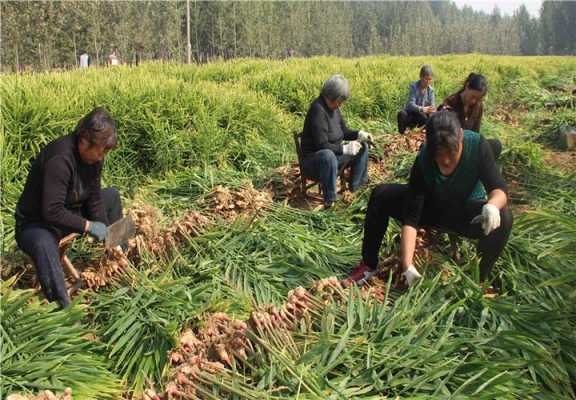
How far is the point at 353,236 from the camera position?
11.4 ft

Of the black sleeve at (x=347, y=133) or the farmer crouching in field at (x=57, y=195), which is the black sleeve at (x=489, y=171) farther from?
the black sleeve at (x=347, y=133)

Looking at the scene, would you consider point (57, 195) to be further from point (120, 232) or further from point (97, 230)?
point (120, 232)

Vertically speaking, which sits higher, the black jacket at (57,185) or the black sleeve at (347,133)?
the black sleeve at (347,133)

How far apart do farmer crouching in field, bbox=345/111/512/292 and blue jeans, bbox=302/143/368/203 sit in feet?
4.28

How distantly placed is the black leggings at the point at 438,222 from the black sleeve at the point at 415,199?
0.25ft

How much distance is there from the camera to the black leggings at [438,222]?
249 centimetres

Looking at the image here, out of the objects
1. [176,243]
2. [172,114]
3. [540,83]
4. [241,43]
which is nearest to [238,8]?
[241,43]

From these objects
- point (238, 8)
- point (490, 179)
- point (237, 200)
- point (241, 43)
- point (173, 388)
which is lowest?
point (173, 388)

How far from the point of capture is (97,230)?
2.66 m

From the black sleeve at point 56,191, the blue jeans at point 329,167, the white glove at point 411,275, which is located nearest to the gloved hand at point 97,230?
the black sleeve at point 56,191

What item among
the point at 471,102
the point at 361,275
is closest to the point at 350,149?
the point at 471,102

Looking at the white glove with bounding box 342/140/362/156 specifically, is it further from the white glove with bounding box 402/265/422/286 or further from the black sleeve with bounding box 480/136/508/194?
the white glove with bounding box 402/265/422/286

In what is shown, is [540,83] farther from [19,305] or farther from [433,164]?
[19,305]

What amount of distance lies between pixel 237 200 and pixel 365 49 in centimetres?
7374
